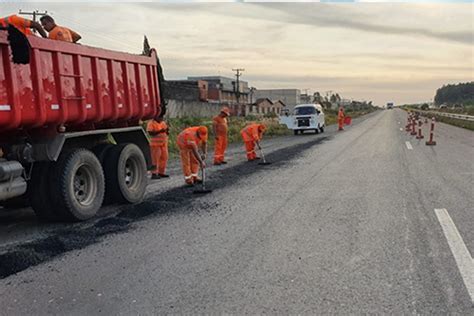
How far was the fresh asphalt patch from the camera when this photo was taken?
5.18 metres

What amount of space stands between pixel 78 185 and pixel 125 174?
1.16 metres

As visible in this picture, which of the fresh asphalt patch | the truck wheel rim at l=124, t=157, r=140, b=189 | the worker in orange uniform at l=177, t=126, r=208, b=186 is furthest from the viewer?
the worker in orange uniform at l=177, t=126, r=208, b=186

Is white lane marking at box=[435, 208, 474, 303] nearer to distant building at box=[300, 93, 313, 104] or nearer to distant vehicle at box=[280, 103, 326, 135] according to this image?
distant vehicle at box=[280, 103, 326, 135]

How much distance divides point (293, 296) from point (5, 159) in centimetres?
415

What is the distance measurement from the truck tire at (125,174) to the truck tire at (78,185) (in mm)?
410

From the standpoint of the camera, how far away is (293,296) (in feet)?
13.3

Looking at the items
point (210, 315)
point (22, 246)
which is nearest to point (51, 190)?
point (22, 246)

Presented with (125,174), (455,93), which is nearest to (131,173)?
(125,174)

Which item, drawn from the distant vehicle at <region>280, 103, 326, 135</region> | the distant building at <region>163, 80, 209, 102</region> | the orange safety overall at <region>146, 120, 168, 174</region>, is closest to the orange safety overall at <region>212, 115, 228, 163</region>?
the orange safety overall at <region>146, 120, 168, 174</region>

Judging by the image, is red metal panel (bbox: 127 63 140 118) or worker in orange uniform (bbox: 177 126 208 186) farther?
worker in orange uniform (bbox: 177 126 208 186)

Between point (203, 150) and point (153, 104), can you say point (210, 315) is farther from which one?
point (203, 150)

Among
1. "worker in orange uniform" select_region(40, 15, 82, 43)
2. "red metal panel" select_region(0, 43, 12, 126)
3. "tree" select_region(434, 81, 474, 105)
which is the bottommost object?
"tree" select_region(434, 81, 474, 105)

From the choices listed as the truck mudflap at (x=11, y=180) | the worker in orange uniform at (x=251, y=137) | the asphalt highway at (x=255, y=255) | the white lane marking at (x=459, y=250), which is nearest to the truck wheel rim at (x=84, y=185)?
the asphalt highway at (x=255, y=255)

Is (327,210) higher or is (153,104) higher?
(153,104)
